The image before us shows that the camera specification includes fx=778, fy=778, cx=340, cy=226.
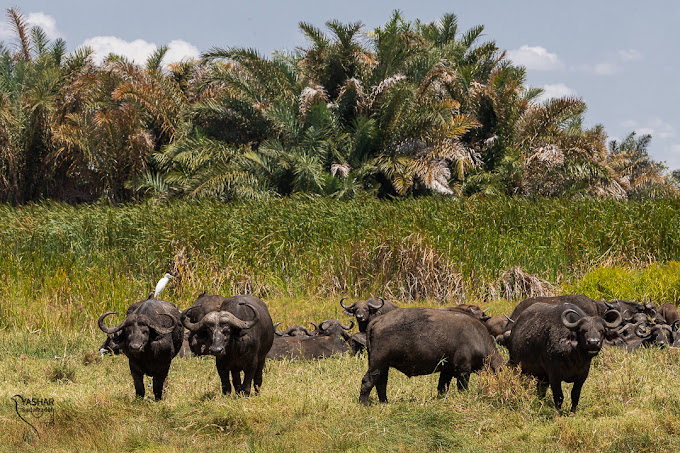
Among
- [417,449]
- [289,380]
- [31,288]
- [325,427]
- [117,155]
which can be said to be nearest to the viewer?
[417,449]

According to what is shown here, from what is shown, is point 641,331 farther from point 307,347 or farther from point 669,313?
point 307,347

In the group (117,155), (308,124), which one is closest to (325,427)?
(308,124)

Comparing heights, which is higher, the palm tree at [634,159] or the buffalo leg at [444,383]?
the palm tree at [634,159]

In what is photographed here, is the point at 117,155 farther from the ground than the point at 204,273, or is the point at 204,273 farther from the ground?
the point at 117,155

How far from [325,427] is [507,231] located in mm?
13908

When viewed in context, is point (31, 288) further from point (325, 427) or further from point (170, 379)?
point (325, 427)

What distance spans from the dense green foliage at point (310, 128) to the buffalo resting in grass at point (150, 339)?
17921 millimetres

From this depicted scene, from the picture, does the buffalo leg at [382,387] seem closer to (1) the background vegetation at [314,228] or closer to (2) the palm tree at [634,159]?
(1) the background vegetation at [314,228]

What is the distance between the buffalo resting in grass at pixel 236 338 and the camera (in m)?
7.74

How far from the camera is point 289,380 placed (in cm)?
999

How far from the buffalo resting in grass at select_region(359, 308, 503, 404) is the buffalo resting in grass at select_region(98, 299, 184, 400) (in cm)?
217

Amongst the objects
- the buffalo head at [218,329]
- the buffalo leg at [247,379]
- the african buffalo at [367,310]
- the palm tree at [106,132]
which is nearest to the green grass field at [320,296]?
the buffalo leg at [247,379]

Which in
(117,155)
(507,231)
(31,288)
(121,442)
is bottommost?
(121,442)

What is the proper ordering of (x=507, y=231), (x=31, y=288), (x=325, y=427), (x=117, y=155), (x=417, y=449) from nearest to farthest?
(x=417, y=449) < (x=325, y=427) < (x=31, y=288) < (x=507, y=231) < (x=117, y=155)
